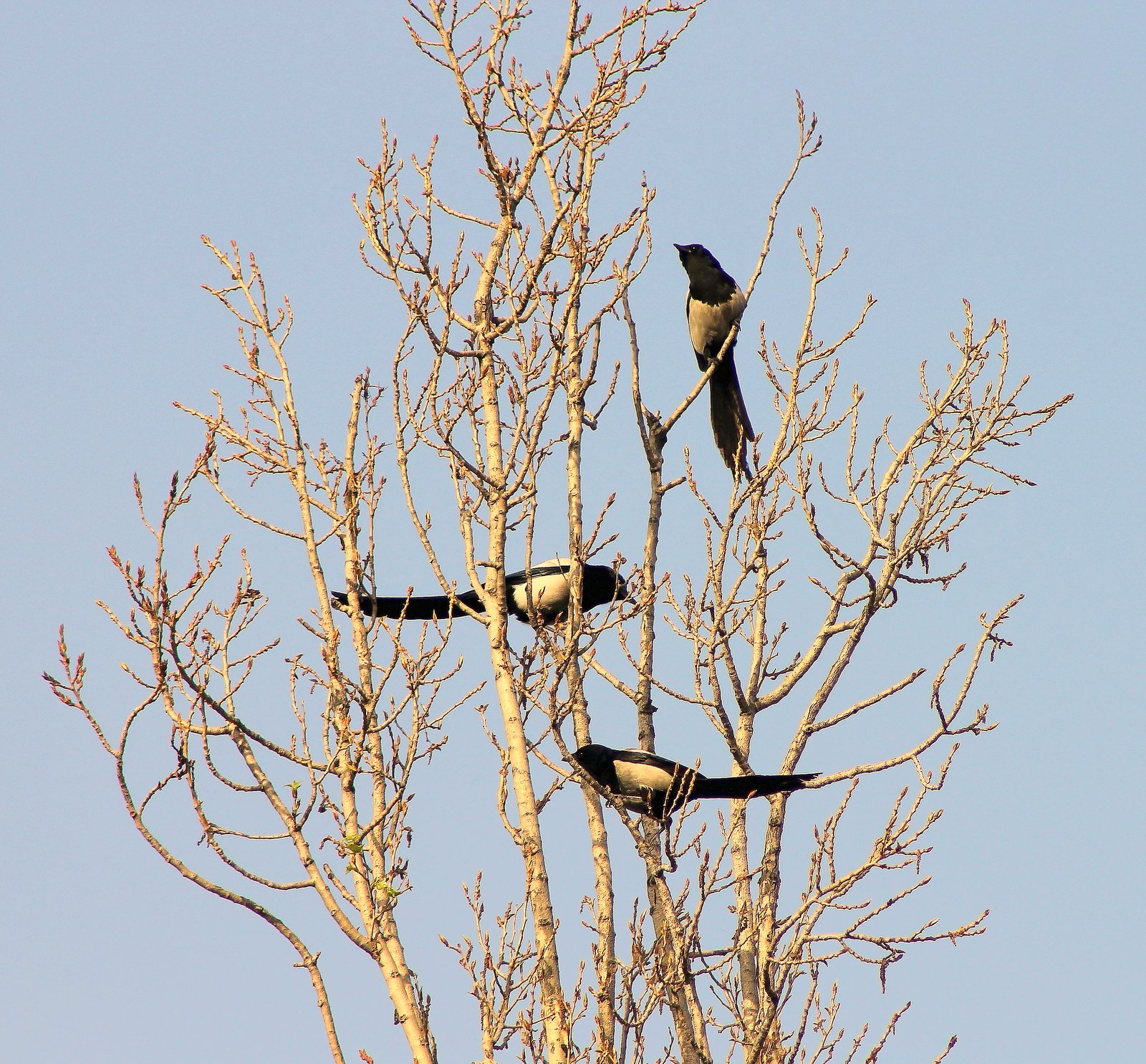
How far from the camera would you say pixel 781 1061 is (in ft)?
15.5

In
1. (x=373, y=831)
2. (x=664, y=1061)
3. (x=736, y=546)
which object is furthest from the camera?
(x=736, y=546)

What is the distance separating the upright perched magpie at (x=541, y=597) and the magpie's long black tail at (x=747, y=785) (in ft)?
2.79

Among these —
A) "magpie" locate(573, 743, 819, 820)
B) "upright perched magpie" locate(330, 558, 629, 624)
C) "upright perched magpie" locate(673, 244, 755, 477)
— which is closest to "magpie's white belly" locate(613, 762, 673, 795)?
"magpie" locate(573, 743, 819, 820)

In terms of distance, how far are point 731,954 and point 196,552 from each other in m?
2.39

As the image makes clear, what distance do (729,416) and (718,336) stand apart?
619 mm

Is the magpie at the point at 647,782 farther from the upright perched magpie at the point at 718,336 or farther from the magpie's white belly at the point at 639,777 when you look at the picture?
the upright perched magpie at the point at 718,336

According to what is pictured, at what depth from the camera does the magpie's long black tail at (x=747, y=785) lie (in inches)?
196

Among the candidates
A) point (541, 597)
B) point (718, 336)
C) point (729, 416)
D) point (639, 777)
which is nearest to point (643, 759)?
point (639, 777)

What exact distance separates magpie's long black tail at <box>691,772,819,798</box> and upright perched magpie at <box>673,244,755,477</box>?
6.91 ft

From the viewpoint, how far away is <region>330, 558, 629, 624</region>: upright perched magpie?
222 inches

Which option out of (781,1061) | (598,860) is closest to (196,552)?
(598,860)

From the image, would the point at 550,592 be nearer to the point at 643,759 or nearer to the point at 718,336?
the point at 643,759

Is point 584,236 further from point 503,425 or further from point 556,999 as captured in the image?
point 556,999

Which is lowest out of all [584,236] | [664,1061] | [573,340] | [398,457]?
[664,1061]
